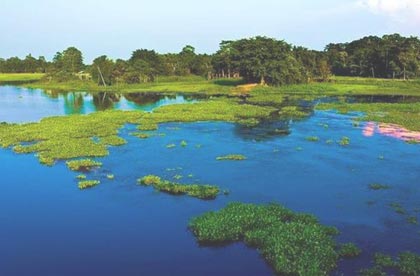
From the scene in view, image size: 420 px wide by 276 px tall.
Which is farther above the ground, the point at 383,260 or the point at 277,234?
the point at 277,234

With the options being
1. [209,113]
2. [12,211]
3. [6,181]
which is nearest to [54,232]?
[12,211]

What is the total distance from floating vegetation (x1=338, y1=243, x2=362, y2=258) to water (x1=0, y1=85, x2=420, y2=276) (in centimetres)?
42

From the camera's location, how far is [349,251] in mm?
19031

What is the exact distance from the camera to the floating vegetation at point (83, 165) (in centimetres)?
3309

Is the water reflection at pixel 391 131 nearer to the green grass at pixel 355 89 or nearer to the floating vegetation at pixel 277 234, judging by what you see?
the floating vegetation at pixel 277 234

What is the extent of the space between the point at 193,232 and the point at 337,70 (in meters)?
128

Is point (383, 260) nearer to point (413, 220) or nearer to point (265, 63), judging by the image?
point (413, 220)

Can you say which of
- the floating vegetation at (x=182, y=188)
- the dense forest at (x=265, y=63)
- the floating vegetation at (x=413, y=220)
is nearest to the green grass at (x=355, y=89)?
the dense forest at (x=265, y=63)

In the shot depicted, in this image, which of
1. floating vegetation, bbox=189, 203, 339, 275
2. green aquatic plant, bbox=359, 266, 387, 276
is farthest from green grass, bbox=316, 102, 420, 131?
green aquatic plant, bbox=359, 266, 387, 276

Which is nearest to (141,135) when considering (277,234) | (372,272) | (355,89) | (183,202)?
(183,202)

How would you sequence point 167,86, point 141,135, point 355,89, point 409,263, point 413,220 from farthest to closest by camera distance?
point 167,86 < point 355,89 < point 141,135 < point 413,220 < point 409,263

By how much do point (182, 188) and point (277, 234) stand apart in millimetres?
9067

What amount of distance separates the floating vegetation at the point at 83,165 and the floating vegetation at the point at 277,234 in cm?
1354

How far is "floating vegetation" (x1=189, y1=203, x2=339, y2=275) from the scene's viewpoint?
1797 centimetres
